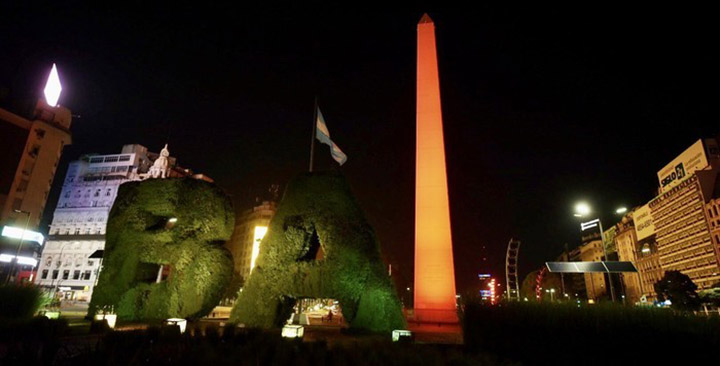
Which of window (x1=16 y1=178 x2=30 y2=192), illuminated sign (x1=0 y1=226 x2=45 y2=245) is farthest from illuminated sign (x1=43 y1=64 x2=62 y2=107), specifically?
illuminated sign (x1=0 y1=226 x2=45 y2=245)

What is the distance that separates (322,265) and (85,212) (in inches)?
3705

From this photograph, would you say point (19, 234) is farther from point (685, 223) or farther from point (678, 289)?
point (685, 223)

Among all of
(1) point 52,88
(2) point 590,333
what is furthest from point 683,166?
(1) point 52,88

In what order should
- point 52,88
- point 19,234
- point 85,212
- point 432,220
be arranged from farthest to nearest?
point 85,212
point 52,88
point 19,234
point 432,220

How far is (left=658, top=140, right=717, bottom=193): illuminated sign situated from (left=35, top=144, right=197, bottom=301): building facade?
113873 mm

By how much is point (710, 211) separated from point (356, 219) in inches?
3329

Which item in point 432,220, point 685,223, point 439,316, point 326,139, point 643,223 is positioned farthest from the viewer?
point 643,223

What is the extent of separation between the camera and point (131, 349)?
215 inches

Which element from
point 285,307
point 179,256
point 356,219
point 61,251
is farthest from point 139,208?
point 61,251

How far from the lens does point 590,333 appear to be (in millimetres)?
6402

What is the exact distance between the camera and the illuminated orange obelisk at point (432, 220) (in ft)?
76.8

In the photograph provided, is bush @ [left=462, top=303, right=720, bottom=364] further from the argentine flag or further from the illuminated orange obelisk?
the illuminated orange obelisk

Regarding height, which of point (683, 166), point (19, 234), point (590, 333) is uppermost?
point (683, 166)

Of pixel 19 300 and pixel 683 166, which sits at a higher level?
pixel 683 166
